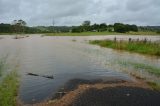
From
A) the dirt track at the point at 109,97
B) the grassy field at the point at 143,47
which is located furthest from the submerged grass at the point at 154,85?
the grassy field at the point at 143,47

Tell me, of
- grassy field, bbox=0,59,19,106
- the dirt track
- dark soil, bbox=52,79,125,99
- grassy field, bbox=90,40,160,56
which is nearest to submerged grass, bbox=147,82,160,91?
the dirt track

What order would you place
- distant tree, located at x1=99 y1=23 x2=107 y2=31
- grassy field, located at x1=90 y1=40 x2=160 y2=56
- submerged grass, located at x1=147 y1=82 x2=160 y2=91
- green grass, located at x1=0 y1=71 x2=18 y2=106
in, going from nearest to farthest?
1. green grass, located at x1=0 y1=71 x2=18 y2=106
2. submerged grass, located at x1=147 y1=82 x2=160 y2=91
3. grassy field, located at x1=90 y1=40 x2=160 y2=56
4. distant tree, located at x1=99 y1=23 x2=107 y2=31

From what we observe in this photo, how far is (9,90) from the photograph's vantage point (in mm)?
14617

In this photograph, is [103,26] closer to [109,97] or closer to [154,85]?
[154,85]

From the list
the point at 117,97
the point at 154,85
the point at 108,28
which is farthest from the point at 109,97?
the point at 108,28

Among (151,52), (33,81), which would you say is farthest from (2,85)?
(151,52)

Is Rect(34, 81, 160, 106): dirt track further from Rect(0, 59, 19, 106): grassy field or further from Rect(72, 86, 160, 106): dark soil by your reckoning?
Rect(0, 59, 19, 106): grassy field

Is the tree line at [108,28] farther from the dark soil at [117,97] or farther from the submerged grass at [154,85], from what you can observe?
the dark soil at [117,97]

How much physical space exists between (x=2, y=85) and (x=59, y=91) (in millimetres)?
3334

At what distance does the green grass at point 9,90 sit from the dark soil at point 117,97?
298cm

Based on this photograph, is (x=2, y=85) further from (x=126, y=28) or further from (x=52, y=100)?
(x=126, y=28)

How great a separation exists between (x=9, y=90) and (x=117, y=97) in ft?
19.3

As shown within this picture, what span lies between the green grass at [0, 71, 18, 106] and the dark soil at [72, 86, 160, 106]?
2981 mm

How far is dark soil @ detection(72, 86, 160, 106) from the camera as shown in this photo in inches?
458
